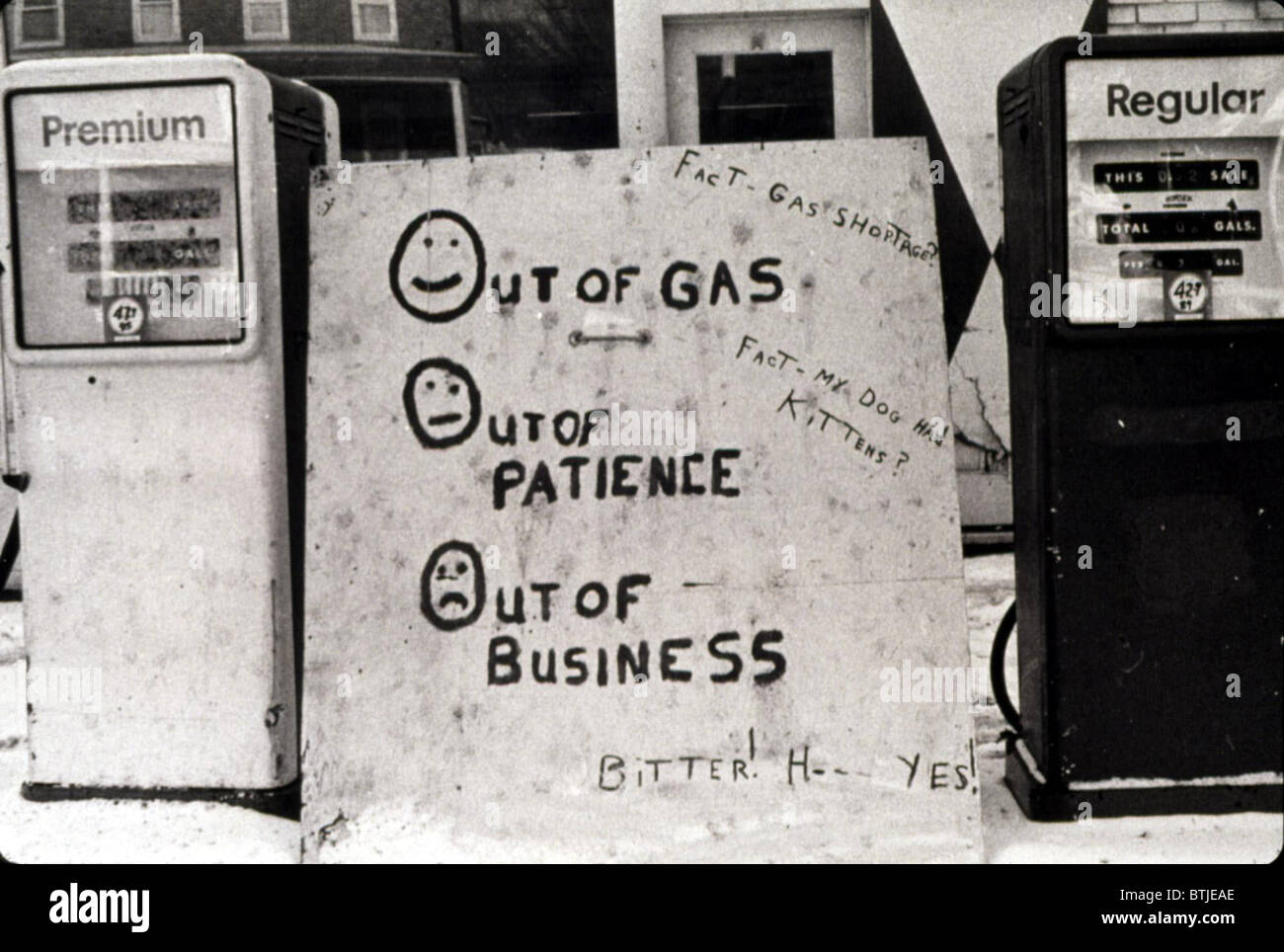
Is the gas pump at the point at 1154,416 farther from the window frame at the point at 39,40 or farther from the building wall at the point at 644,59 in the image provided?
the window frame at the point at 39,40

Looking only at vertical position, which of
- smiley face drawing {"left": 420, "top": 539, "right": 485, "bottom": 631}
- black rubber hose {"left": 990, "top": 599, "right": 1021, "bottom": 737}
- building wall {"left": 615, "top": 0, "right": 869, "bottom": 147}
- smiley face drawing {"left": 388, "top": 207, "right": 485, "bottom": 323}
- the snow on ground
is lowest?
the snow on ground

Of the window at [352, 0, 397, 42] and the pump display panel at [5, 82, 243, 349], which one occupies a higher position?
the window at [352, 0, 397, 42]

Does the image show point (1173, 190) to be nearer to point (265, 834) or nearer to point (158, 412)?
point (158, 412)

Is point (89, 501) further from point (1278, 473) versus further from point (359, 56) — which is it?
point (1278, 473)

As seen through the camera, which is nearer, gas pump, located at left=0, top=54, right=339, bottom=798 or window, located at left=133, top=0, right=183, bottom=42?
gas pump, located at left=0, top=54, right=339, bottom=798

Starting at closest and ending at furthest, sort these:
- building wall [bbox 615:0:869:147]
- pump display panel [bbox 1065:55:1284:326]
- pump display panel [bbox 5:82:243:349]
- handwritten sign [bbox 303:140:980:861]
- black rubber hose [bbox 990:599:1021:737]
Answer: handwritten sign [bbox 303:140:980:861]
pump display panel [bbox 1065:55:1284:326]
pump display panel [bbox 5:82:243:349]
black rubber hose [bbox 990:599:1021:737]
building wall [bbox 615:0:869:147]

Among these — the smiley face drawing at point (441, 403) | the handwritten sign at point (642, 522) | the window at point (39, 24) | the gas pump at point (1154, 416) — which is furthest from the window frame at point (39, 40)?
the gas pump at point (1154, 416)

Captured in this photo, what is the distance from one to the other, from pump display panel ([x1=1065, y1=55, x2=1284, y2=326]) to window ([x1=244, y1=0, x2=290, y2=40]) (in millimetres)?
2965

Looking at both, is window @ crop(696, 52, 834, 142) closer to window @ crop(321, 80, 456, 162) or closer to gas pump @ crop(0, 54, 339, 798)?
window @ crop(321, 80, 456, 162)

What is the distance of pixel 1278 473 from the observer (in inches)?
103

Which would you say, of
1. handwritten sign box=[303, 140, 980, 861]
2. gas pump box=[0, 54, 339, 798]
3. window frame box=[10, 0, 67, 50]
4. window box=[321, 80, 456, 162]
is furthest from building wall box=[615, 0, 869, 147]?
handwritten sign box=[303, 140, 980, 861]

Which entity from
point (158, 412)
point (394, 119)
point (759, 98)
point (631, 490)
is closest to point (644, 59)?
point (759, 98)

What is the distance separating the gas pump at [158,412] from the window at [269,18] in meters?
1.79

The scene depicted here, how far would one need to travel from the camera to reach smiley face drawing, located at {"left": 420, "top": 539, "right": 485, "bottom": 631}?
98.1 inches
